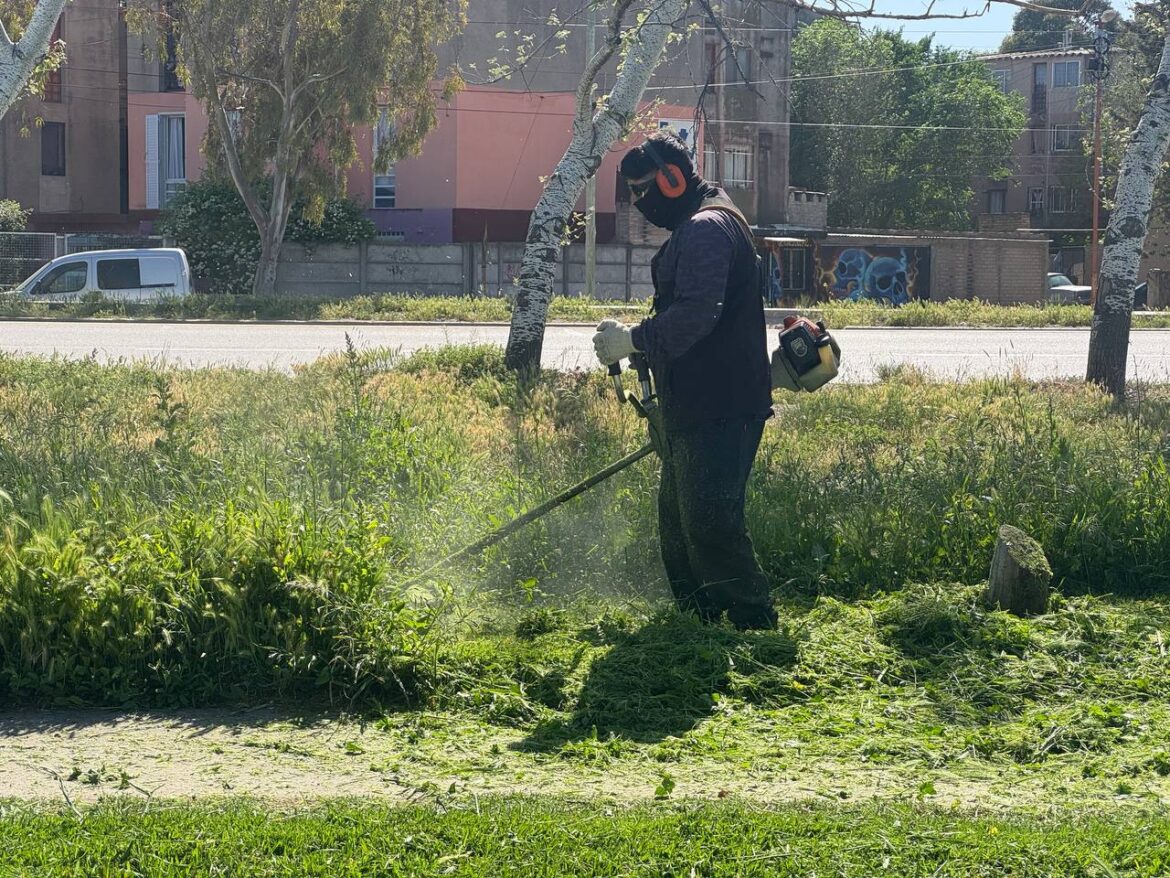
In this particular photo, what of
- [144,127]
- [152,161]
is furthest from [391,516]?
[144,127]

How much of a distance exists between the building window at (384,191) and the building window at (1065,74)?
41723 mm

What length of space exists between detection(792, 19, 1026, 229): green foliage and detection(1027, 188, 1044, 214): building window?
20.0ft

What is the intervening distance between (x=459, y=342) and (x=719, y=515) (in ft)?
47.4

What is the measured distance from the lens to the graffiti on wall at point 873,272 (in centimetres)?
4925

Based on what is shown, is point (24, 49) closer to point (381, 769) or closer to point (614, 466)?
point (614, 466)

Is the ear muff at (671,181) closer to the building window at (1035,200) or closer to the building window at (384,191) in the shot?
the building window at (384,191)

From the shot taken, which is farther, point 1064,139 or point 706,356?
point 1064,139

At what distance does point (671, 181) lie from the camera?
6.00 m

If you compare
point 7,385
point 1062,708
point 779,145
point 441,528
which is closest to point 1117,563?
point 1062,708

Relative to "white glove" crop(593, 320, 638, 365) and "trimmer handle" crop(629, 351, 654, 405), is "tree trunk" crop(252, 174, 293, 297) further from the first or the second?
"white glove" crop(593, 320, 638, 365)

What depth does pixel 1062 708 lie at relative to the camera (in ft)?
17.2

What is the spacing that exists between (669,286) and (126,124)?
45543 millimetres

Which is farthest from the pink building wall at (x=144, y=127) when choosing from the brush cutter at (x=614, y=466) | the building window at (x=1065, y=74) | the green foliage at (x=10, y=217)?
the building window at (x=1065, y=74)

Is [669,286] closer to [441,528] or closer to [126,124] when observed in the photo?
[441,528]
